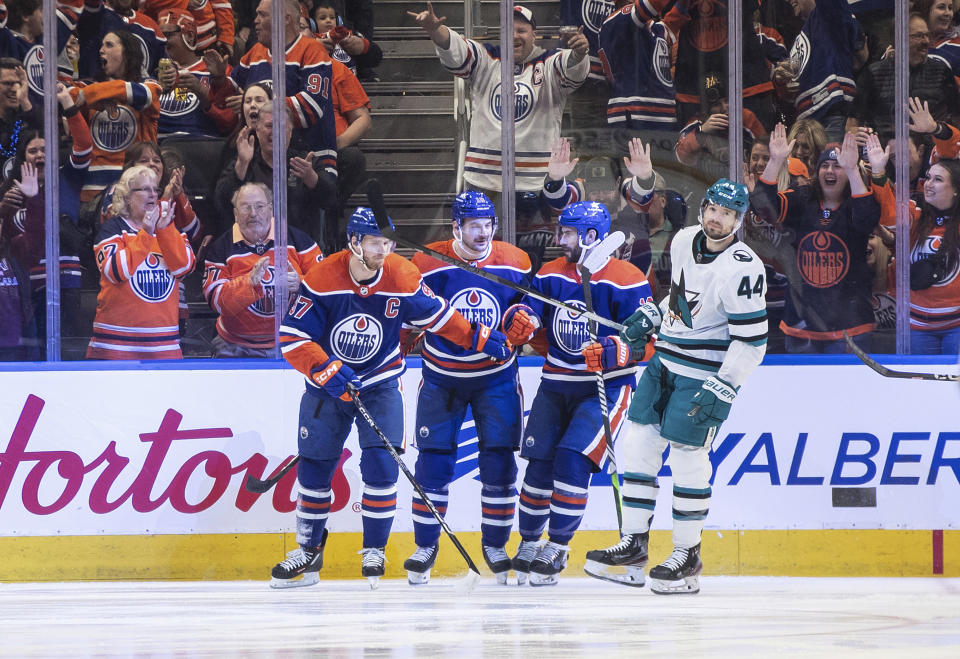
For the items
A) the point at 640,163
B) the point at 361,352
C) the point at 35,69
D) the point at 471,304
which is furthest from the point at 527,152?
the point at 35,69

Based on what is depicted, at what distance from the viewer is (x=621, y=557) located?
409 centimetres

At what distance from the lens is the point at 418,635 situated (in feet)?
11.1

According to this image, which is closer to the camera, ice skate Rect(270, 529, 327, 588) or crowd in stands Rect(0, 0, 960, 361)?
ice skate Rect(270, 529, 327, 588)

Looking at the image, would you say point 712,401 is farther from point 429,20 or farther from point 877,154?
point 429,20

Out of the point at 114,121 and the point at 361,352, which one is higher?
the point at 114,121

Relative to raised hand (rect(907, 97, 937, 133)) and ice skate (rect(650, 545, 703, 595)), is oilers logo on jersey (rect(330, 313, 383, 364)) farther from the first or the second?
raised hand (rect(907, 97, 937, 133))

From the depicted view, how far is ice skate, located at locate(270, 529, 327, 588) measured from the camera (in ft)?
14.3

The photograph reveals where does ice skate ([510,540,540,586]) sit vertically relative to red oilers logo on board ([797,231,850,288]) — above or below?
below

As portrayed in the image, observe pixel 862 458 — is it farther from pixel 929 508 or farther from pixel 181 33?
pixel 181 33

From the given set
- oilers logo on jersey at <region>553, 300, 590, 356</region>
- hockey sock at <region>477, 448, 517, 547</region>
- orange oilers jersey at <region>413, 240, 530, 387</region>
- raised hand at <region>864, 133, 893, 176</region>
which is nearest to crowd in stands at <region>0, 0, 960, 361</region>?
raised hand at <region>864, 133, 893, 176</region>

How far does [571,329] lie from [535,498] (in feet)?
2.12

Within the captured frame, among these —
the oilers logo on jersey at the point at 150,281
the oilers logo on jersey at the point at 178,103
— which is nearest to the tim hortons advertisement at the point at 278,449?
the oilers logo on jersey at the point at 150,281

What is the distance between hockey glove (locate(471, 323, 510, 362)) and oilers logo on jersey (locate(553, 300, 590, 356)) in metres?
0.21

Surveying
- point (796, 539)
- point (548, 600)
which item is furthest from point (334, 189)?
point (796, 539)
